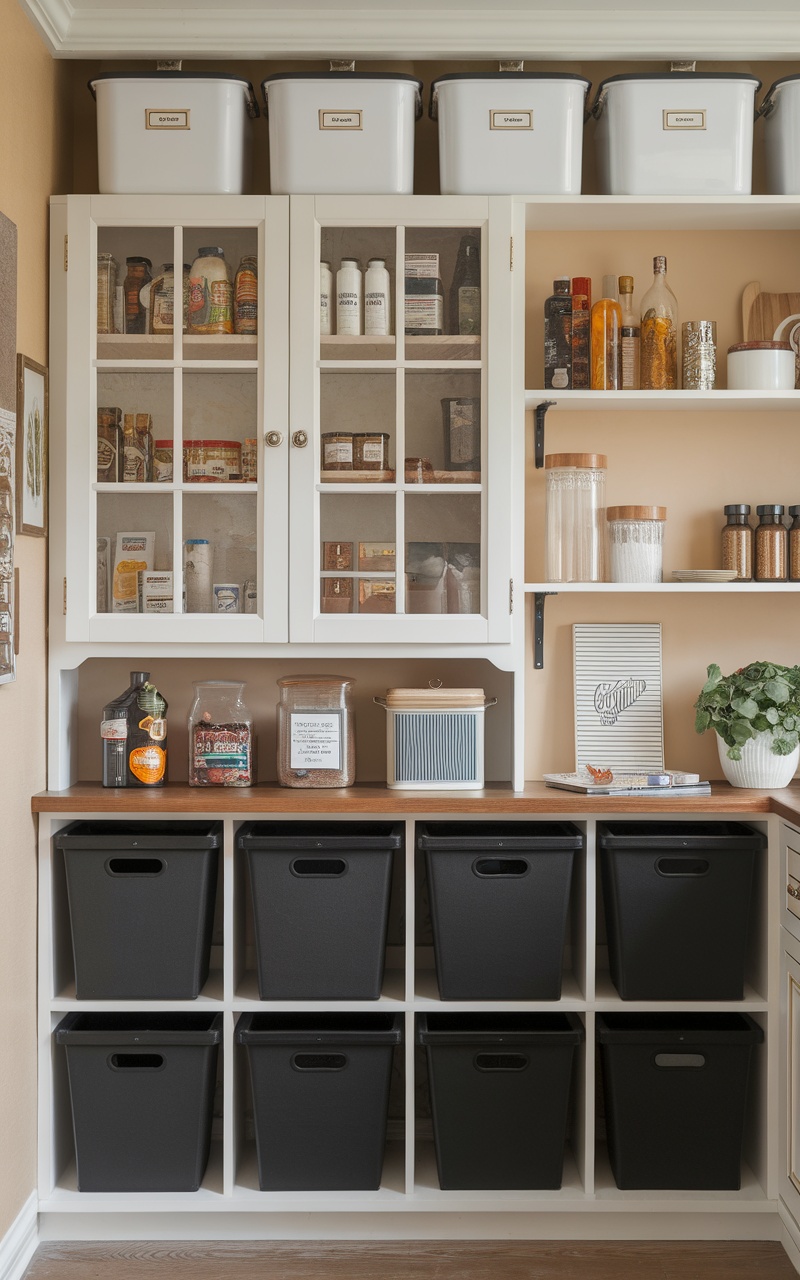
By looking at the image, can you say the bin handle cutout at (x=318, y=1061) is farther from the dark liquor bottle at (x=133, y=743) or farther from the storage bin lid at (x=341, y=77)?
the storage bin lid at (x=341, y=77)

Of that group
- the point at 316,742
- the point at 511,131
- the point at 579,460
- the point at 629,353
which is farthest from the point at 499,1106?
the point at 511,131

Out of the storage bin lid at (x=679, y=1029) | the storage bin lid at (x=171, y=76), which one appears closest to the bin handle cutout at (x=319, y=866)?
the storage bin lid at (x=679, y=1029)

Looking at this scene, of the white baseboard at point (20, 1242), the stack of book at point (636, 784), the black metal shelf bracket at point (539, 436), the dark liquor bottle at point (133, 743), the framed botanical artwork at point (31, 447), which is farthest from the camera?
the black metal shelf bracket at point (539, 436)

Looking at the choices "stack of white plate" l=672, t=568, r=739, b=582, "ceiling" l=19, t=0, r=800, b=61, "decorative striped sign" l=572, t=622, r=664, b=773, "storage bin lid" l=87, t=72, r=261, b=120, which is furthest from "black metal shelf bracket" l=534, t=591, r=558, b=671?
"storage bin lid" l=87, t=72, r=261, b=120

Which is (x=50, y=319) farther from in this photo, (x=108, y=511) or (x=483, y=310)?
(x=483, y=310)

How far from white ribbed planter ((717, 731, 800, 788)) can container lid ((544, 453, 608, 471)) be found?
690mm

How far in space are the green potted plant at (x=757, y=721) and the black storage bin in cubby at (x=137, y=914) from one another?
3.74 feet

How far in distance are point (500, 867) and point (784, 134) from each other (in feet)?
5.77

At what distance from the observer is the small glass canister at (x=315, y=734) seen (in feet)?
8.00

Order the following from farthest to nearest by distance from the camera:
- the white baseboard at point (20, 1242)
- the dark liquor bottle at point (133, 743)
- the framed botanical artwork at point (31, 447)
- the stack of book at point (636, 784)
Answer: the dark liquor bottle at point (133, 743) < the stack of book at point (636, 784) < the framed botanical artwork at point (31, 447) < the white baseboard at point (20, 1242)

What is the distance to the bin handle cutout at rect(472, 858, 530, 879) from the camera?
233 centimetres

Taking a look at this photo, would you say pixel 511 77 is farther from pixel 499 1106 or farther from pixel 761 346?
pixel 499 1106

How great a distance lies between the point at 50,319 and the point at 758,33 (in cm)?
170

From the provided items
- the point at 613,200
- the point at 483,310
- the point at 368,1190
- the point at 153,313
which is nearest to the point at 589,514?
the point at 483,310
